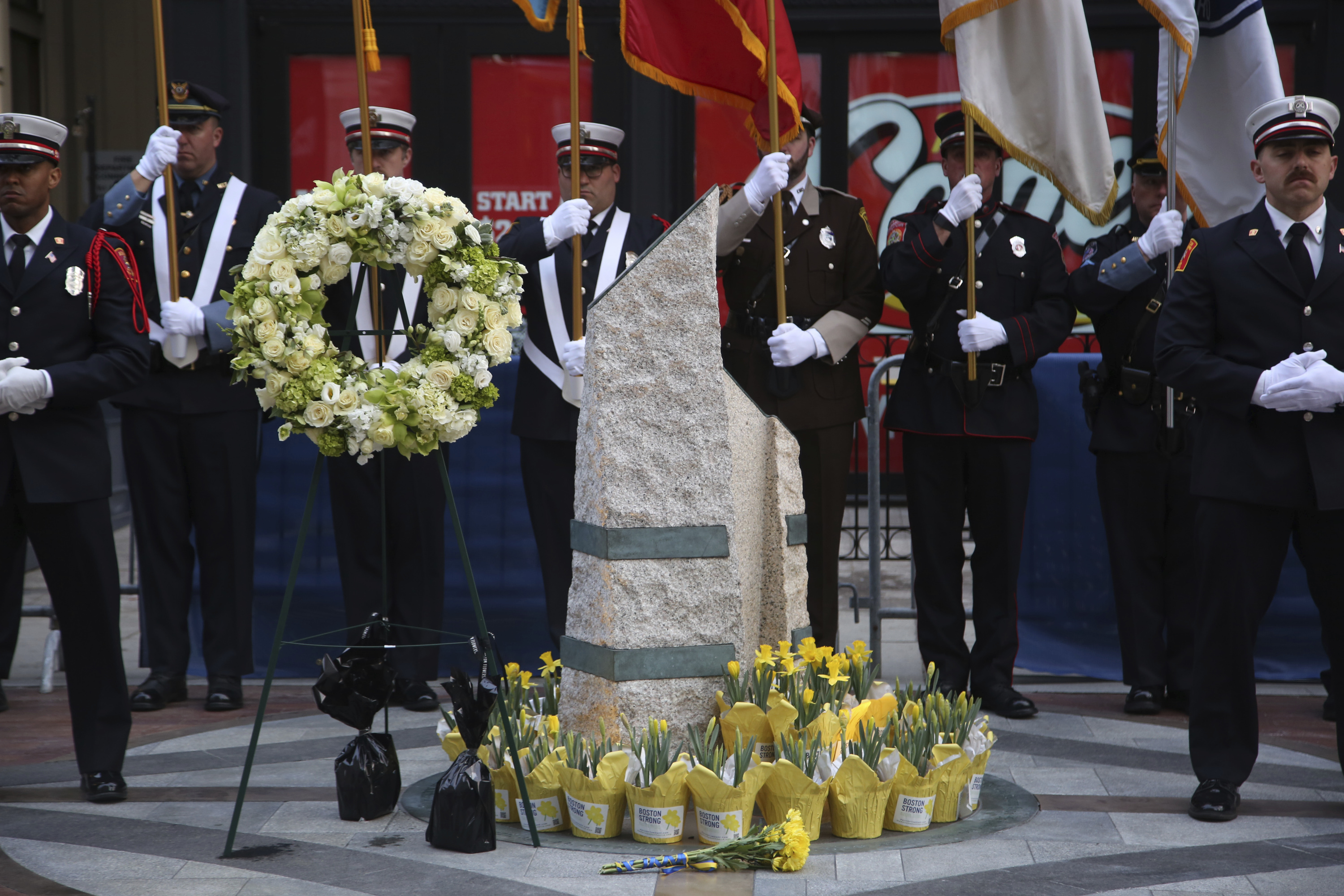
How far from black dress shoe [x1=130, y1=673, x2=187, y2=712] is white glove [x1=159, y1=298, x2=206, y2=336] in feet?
4.80

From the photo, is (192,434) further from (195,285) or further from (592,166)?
(592,166)

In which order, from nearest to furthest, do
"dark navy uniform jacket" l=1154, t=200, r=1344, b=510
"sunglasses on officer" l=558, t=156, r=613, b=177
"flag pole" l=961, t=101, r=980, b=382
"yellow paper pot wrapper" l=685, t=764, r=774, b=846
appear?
"yellow paper pot wrapper" l=685, t=764, r=774, b=846
"dark navy uniform jacket" l=1154, t=200, r=1344, b=510
"flag pole" l=961, t=101, r=980, b=382
"sunglasses on officer" l=558, t=156, r=613, b=177

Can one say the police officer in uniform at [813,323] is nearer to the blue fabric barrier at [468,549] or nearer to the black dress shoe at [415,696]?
the blue fabric barrier at [468,549]

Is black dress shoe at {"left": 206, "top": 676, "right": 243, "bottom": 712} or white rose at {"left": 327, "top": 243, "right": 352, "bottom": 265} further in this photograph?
black dress shoe at {"left": 206, "top": 676, "right": 243, "bottom": 712}

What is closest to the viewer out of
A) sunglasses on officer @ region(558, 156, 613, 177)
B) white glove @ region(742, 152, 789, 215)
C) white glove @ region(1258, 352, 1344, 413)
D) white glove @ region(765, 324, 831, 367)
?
white glove @ region(1258, 352, 1344, 413)

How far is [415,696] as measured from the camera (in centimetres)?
613

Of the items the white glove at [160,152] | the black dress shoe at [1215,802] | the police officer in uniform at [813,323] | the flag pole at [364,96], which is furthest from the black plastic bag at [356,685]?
the black dress shoe at [1215,802]

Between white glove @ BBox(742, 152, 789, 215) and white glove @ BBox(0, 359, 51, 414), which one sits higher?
white glove @ BBox(742, 152, 789, 215)

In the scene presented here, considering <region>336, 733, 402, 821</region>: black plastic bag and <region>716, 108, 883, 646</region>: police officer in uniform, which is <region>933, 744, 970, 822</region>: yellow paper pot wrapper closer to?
<region>716, 108, 883, 646</region>: police officer in uniform

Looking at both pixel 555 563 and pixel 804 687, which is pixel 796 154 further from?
pixel 804 687

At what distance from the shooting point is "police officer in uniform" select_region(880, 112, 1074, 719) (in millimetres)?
5977

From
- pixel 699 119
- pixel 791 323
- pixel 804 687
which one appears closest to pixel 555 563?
pixel 791 323

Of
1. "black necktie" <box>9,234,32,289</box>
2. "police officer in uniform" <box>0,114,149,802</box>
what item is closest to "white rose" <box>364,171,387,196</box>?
"police officer in uniform" <box>0,114,149,802</box>

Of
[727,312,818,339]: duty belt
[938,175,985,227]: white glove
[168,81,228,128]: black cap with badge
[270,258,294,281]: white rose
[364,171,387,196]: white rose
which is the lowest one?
[727,312,818,339]: duty belt
